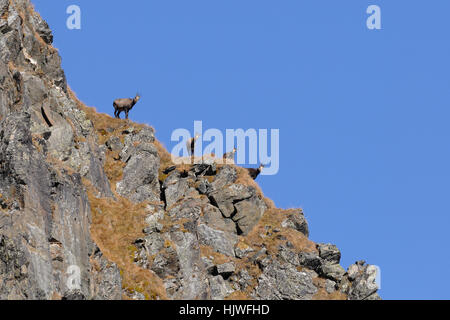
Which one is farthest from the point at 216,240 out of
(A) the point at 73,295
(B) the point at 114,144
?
(A) the point at 73,295

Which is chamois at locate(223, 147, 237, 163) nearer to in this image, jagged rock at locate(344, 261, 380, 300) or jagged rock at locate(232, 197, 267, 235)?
jagged rock at locate(232, 197, 267, 235)

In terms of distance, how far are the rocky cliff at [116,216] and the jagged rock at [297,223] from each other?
8cm

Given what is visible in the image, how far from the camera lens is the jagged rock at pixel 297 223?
2100 inches

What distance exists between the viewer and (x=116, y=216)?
156ft

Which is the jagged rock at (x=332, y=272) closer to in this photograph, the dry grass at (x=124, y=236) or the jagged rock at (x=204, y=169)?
the jagged rock at (x=204, y=169)

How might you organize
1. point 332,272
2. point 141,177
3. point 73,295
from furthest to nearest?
1. point 141,177
2. point 332,272
3. point 73,295

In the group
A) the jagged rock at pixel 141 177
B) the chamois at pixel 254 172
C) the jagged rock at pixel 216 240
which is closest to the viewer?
the jagged rock at pixel 216 240

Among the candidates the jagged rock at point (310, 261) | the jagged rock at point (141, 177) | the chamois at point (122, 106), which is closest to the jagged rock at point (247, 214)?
the jagged rock at point (310, 261)

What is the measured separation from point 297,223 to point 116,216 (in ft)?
42.0

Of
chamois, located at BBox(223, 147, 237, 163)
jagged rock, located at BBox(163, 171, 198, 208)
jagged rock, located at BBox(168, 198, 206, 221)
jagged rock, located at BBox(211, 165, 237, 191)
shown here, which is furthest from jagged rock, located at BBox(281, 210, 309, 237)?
chamois, located at BBox(223, 147, 237, 163)

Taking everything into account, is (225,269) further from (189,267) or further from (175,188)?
(175,188)

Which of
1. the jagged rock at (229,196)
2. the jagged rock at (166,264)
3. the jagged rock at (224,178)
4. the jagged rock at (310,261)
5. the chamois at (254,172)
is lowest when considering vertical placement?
the jagged rock at (166,264)
